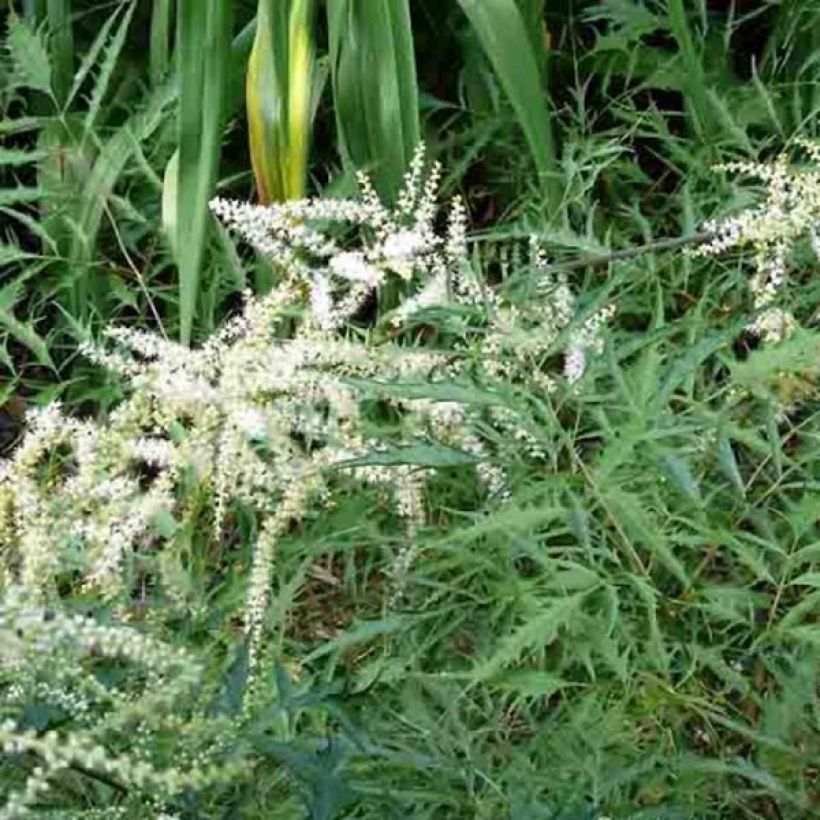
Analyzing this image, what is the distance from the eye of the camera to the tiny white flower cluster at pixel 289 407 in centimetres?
160

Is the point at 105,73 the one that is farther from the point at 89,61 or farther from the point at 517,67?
the point at 517,67

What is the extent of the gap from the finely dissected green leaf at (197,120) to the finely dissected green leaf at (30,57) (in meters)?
0.27

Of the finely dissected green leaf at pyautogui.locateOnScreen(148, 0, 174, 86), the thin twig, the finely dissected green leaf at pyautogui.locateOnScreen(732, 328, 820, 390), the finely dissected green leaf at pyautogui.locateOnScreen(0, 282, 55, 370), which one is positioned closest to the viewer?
the finely dissected green leaf at pyautogui.locateOnScreen(732, 328, 820, 390)

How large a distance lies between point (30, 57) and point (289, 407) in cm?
98

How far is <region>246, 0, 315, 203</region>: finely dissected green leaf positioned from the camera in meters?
2.22

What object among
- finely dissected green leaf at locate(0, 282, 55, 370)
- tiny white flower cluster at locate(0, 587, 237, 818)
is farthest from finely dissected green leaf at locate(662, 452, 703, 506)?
finely dissected green leaf at locate(0, 282, 55, 370)

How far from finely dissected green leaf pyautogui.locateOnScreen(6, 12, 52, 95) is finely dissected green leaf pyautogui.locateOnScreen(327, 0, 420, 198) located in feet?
1.30

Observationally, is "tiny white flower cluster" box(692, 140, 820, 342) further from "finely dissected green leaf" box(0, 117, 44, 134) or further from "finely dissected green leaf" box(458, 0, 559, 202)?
"finely dissected green leaf" box(0, 117, 44, 134)

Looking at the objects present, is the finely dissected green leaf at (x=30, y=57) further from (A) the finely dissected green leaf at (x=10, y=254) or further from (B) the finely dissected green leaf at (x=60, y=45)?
(A) the finely dissected green leaf at (x=10, y=254)

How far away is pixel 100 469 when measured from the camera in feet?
5.22

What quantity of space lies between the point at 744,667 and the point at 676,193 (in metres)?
0.89

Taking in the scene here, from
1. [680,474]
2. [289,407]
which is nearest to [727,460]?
[680,474]

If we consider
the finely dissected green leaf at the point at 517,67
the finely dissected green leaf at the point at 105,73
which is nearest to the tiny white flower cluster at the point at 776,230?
the finely dissected green leaf at the point at 517,67

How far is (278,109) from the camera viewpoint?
88.1 inches
